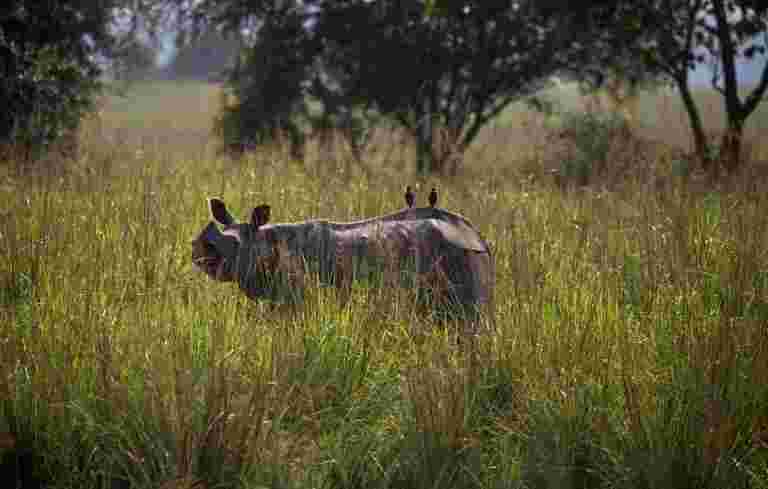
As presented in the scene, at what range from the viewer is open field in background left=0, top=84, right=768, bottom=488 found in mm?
2986

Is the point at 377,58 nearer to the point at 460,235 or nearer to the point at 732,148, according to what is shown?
the point at 732,148

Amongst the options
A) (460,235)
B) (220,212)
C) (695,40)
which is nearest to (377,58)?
(695,40)

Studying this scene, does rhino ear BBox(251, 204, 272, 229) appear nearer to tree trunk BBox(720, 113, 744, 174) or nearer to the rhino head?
the rhino head

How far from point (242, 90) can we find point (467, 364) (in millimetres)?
9419

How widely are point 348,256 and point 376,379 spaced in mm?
574

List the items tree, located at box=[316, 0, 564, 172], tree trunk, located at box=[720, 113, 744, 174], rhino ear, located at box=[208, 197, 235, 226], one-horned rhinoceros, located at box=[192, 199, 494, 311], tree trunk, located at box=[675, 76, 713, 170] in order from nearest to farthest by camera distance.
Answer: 1. one-horned rhinoceros, located at box=[192, 199, 494, 311]
2. rhino ear, located at box=[208, 197, 235, 226]
3. tree trunk, located at box=[720, 113, 744, 174]
4. tree trunk, located at box=[675, 76, 713, 170]
5. tree, located at box=[316, 0, 564, 172]

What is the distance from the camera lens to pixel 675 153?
379 inches

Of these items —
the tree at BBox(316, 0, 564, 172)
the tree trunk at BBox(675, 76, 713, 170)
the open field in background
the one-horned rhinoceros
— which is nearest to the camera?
the open field in background

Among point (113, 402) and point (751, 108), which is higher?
point (751, 108)

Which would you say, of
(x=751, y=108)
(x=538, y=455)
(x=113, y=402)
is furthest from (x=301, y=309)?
(x=751, y=108)

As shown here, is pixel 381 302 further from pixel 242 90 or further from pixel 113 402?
pixel 242 90

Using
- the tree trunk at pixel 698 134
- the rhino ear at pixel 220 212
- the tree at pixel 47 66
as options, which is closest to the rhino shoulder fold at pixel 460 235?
the rhino ear at pixel 220 212

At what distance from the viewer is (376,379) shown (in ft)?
12.1

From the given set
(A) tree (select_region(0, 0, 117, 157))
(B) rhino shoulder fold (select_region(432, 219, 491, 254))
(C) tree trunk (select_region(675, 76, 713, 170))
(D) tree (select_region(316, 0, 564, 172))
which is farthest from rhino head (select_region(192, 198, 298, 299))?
(D) tree (select_region(316, 0, 564, 172))
